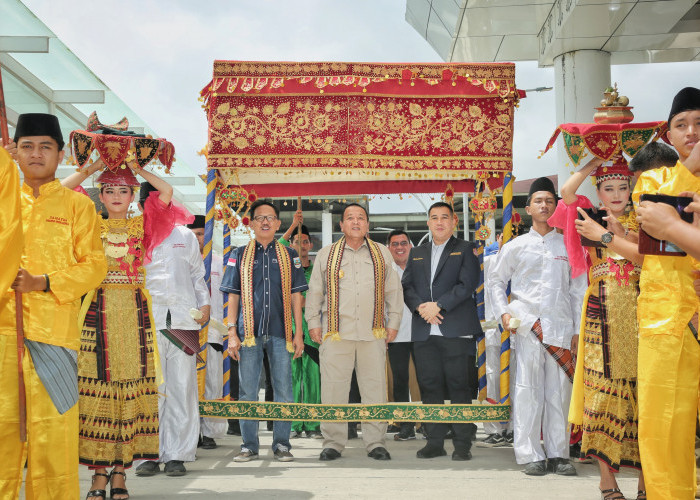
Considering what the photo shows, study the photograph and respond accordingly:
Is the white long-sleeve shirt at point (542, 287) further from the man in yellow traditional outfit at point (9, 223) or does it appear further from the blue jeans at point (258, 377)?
the man in yellow traditional outfit at point (9, 223)

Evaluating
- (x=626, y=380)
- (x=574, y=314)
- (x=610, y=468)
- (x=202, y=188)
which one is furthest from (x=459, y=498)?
(x=202, y=188)

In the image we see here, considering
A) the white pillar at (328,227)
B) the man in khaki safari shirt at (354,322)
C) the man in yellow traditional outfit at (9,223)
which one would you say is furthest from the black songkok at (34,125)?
the white pillar at (328,227)

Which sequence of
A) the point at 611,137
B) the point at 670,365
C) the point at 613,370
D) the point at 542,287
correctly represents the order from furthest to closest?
the point at 542,287 → the point at 611,137 → the point at 613,370 → the point at 670,365

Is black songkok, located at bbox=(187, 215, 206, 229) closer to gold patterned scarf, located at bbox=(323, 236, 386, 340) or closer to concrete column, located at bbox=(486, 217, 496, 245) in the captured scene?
gold patterned scarf, located at bbox=(323, 236, 386, 340)

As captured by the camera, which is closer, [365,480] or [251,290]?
[365,480]

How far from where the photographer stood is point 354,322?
20.1ft

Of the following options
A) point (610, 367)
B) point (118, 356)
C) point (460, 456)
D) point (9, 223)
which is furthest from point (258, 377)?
point (9, 223)

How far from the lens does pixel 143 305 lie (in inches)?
193

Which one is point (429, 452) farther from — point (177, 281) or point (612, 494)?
point (177, 281)

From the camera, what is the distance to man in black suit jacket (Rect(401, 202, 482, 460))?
6.06 metres

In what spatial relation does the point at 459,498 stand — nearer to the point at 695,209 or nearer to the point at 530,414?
the point at 530,414

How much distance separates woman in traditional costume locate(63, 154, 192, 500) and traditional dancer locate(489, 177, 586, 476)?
2.62 metres

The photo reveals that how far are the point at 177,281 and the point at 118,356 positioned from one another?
111cm

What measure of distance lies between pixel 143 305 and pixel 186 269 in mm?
949
